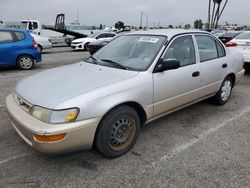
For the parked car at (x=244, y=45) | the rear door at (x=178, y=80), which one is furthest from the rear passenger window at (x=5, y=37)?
the parked car at (x=244, y=45)

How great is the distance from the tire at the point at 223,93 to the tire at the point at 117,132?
230 centimetres

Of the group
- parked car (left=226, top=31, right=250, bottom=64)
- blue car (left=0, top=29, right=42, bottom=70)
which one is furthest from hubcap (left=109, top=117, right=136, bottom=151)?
blue car (left=0, top=29, right=42, bottom=70)

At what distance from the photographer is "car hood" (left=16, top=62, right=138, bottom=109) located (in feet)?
8.21

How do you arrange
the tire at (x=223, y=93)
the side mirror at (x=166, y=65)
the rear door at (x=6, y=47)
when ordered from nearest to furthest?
1. the side mirror at (x=166, y=65)
2. the tire at (x=223, y=93)
3. the rear door at (x=6, y=47)

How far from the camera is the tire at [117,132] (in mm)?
2621

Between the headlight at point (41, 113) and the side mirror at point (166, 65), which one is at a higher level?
the side mirror at point (166, 65)

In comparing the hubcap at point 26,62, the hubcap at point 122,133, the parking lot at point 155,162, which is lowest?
the parking lot at point 155,162

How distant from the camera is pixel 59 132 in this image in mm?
→ 2291

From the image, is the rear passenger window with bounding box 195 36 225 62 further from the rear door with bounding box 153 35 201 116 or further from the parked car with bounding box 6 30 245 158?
the rear door with bounding box 153 35 201 116

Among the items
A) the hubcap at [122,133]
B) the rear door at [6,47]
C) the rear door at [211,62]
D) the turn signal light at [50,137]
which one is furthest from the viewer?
the rear door at [6,47]

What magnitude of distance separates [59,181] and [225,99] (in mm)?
3689

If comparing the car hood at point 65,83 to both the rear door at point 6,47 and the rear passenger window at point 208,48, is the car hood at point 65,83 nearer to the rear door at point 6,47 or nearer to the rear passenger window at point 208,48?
the rear passenger window at point 208,48

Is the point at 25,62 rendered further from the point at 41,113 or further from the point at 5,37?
the point at 41,113

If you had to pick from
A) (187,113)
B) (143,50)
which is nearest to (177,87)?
(143,50)
